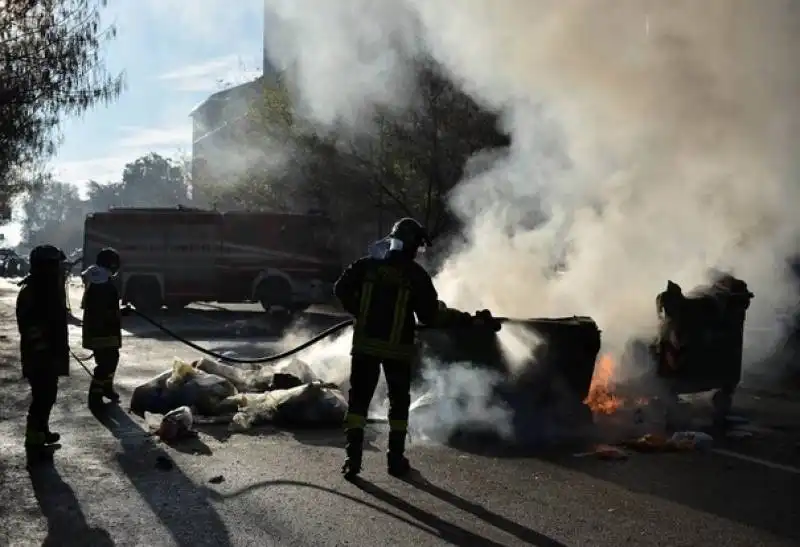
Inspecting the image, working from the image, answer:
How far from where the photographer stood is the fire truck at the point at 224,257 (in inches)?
824

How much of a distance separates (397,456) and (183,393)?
2921mm

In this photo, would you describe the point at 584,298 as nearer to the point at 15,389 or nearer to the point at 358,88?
the point at 15,389

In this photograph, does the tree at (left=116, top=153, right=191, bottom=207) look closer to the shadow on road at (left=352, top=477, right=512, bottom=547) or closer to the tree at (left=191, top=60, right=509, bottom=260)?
the tree at (left=191, top=60, right=509, bottom=260)

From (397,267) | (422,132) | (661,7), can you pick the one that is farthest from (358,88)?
(397,267)

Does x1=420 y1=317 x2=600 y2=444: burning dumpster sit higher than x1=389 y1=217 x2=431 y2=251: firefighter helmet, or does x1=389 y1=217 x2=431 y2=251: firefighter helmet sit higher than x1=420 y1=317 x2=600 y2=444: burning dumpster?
x1=389 y1=217 x2=431 y2=251: firefighter helmet

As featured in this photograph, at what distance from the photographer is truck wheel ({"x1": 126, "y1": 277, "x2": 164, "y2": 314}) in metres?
21.2

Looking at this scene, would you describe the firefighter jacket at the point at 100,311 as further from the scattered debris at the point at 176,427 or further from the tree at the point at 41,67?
the tree at the point at 41,67

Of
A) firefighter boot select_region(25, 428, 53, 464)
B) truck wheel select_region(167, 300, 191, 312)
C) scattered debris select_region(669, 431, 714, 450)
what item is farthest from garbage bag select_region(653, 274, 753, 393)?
truck wheel select_region(167, 300, 191, 312)

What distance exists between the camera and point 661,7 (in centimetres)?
955

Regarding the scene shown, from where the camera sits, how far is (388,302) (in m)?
5.72

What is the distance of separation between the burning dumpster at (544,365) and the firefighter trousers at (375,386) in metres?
1.51

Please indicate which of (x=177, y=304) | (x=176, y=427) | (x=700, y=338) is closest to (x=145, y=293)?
(x=177, y=304)

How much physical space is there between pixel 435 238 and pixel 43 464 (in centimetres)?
1526

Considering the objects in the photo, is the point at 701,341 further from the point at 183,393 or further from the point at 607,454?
the point at 183,393
